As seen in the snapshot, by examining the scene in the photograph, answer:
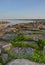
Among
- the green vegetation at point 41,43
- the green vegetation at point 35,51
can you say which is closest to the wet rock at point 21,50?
the green vegetation at point 35,51

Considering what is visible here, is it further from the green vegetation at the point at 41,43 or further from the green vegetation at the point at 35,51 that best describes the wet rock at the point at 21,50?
the green vegetation at the point at 41,43

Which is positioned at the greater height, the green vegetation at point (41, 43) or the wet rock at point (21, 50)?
the green vegetation at point (41, 43)

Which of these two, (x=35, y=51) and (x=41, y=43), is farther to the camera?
(x=41, y=43)

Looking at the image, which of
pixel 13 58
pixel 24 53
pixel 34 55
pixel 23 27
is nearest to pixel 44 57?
pixel 34 55

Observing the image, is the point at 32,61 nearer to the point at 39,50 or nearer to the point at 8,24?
the point at 39,50

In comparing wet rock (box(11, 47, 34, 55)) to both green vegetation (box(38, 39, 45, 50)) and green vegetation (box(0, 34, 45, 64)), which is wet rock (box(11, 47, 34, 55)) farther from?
green vegetation (box(38, 39, 45, 50))

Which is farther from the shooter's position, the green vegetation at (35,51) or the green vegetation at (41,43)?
the green vegetation at (41,43)

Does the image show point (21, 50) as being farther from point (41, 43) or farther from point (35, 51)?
point (41, 43)

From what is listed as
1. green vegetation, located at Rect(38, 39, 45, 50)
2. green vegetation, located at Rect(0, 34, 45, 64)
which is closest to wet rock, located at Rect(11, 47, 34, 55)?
green vegetation, located at Rect(0, 34, 45, 64)

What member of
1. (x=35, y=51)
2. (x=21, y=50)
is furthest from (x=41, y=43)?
(x=21, y=50)

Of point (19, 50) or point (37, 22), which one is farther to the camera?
point (37, 22)

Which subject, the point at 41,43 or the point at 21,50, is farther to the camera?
the point at 41,43
